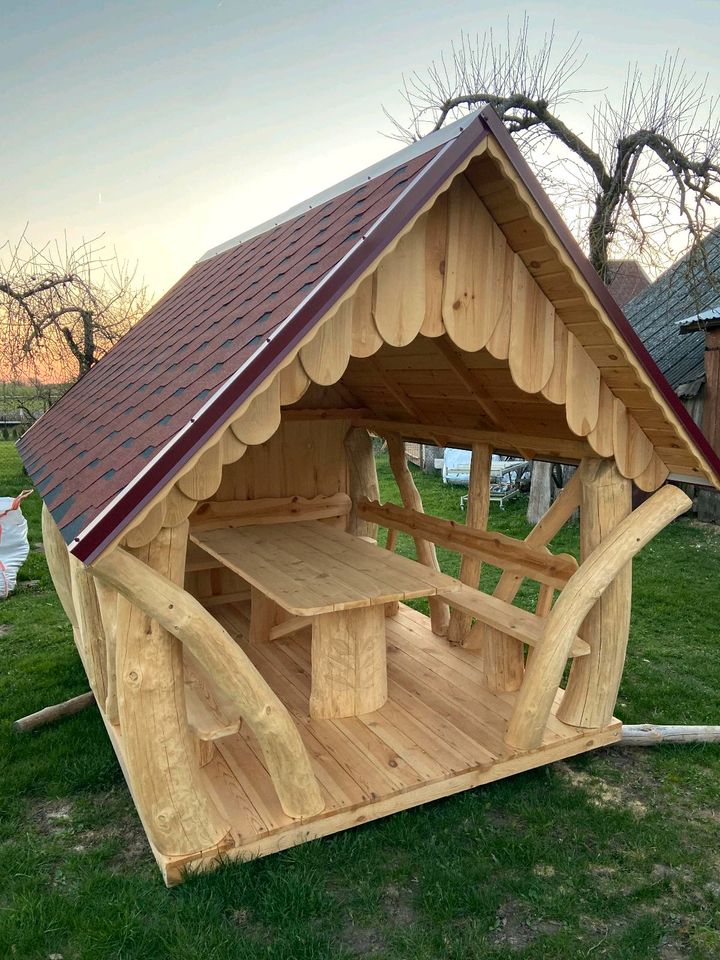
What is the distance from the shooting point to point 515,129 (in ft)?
33.2

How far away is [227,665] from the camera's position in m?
2.84

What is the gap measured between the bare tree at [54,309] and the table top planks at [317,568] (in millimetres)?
Answer: 9474

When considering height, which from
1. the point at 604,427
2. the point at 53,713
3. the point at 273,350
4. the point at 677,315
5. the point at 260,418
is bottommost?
the point at 53,713

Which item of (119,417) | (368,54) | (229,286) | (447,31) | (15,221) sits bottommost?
(119,417)

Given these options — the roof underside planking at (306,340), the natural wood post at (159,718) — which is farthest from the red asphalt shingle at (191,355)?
the natural wood post at (159,718)

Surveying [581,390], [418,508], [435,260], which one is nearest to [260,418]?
[435,260]

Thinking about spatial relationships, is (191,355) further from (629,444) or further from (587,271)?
(629,444)

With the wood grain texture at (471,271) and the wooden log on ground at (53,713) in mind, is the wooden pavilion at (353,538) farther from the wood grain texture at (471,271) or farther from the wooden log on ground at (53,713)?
the wooden log on ground at (53,713)

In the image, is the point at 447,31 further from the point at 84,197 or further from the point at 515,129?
the point at 84,197

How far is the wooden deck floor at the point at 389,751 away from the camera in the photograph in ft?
10.8

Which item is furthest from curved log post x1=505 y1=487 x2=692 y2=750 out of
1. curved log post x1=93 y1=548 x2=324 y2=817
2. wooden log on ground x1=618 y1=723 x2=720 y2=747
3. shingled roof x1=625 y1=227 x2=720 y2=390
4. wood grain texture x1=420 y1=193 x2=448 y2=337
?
shingled roof x1=625 y1=227 x2=720 y2=390

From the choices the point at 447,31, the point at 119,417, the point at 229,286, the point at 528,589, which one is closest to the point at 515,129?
the point at 447,31

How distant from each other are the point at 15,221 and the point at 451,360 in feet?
38.6

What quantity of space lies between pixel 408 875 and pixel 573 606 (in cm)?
160
